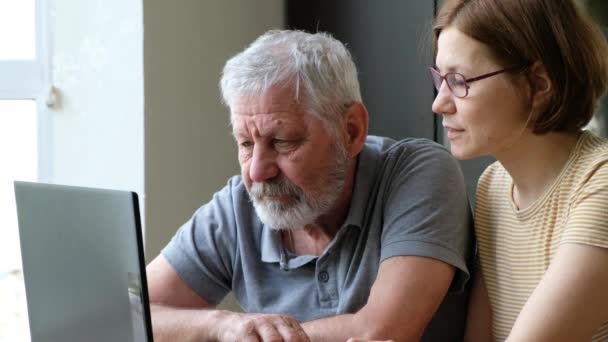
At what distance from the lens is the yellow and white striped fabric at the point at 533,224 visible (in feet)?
4.62

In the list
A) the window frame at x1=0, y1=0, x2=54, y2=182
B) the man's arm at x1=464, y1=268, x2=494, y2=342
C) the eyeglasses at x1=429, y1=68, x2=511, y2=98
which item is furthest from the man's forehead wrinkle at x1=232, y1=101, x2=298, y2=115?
the window frame at x1=0, y1=0, x2=54, y2=182

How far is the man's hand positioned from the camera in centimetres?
149

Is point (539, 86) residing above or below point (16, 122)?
above

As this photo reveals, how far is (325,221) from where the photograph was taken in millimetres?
1870

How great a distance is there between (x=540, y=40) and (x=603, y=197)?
0.89 feet

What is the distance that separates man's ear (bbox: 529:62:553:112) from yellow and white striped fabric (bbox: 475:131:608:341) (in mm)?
97

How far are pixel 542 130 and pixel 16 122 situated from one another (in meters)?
1.70

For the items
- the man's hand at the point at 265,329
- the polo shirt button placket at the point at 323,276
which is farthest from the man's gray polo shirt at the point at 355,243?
the man's hand at the point at 265,329

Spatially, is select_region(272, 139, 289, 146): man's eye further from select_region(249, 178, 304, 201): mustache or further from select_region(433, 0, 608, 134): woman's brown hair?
select_region(433, 0, 608, 134): woman's brown hair

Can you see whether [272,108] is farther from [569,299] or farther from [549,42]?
[569,299]

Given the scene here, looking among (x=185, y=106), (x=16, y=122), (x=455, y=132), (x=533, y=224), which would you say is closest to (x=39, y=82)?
(x=16, y=122)

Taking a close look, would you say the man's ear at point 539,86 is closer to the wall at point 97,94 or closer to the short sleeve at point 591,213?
the short sleeve at point 591,213

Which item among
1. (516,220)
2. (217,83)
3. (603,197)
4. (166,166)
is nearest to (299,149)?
(516,220)

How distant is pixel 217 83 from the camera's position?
2.79 meters
